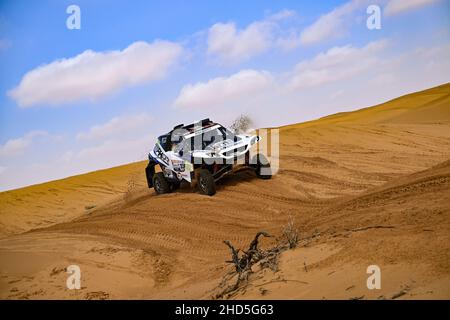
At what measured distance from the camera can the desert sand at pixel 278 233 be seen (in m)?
4.21

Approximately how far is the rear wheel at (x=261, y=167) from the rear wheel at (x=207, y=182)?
1.61m

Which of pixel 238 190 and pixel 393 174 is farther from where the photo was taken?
pixel 393 174

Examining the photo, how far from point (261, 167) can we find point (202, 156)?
1.89 meters

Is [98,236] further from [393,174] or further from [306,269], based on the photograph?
[393,174]

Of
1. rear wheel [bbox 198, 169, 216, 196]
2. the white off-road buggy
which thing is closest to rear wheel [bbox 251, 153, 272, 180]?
the white off-road buggy

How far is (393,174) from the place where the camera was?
13000 mm

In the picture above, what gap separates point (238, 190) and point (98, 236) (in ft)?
12.0

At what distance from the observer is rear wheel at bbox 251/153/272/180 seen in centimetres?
1216

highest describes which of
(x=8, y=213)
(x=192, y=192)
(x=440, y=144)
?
(x=440, y=144)

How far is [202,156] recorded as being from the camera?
11086 mm

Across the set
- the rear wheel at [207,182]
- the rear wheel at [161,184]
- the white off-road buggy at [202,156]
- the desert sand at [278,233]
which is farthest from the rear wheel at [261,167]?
the rear wheel at [161,184]

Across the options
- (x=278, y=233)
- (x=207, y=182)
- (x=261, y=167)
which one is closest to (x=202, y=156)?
(x=207, y=182)

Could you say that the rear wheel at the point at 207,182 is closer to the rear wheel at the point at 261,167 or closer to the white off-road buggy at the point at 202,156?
the white off-road buggy at the point at 202,156
